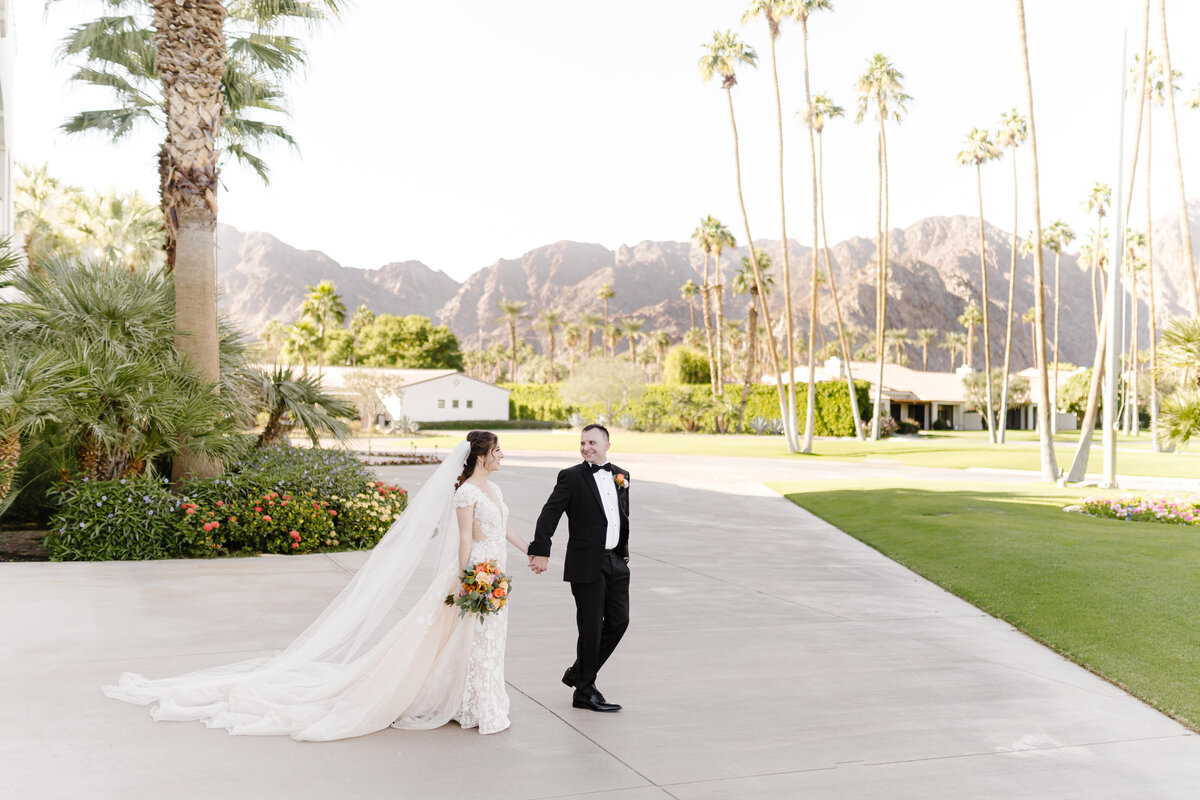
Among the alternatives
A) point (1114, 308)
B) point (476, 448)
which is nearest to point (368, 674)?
point (476, 448)

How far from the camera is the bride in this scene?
5.34 metres

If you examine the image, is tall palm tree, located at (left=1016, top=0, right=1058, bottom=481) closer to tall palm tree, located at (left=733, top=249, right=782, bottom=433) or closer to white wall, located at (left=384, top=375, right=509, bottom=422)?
tall palm tree, located at (left=733, top=249, right=782, bottom=433)

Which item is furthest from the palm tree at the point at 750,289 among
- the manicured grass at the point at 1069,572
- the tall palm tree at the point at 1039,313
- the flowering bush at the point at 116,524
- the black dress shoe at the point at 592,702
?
the black dress shoe at the point at 592,702

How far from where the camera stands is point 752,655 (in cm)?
730

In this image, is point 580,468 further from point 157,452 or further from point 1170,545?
point 1170,545

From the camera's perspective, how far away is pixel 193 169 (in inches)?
503

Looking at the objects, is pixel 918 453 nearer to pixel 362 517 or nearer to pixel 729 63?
pixel 729 63

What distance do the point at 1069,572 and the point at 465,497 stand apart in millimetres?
8237

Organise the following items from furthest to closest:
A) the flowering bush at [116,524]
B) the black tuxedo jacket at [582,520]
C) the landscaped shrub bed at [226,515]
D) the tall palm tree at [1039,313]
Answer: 1. the tall palm tree at [1039,313]
2. the landscaped shrub bed at [226,515]
3. the flowering bush at [116,524]
4. the black tuxedo jacket at [582,520]

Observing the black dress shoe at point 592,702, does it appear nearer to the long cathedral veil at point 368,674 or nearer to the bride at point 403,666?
the bride at point 403,666

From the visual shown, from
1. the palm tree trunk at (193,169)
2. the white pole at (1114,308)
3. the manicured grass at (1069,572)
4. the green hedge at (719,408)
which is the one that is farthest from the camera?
the green hedge at (719,408)

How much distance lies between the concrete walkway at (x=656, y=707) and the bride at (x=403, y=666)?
0.13 metres

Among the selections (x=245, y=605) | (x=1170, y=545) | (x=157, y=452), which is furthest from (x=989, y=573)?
(x=157, y=452)

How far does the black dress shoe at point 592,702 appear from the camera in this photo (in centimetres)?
573
